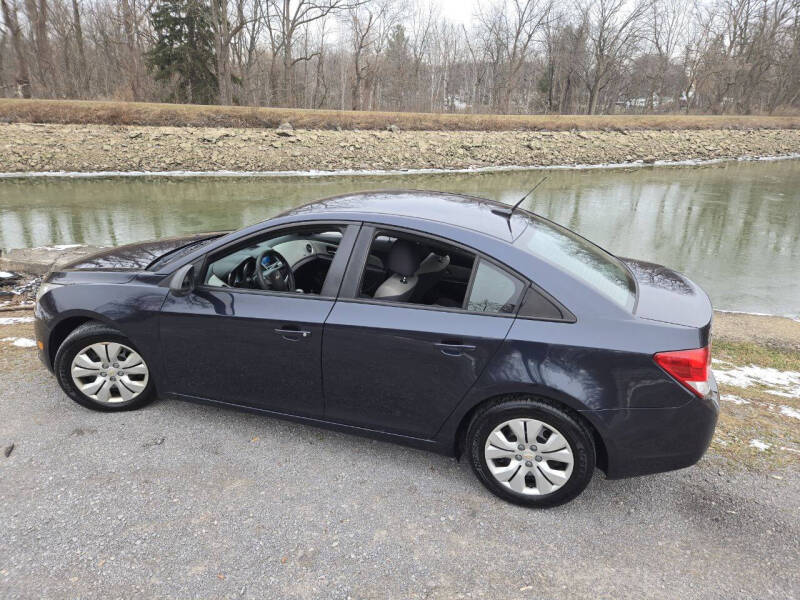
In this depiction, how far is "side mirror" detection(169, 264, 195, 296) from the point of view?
3414mm

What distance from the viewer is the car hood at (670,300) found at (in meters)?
2.83

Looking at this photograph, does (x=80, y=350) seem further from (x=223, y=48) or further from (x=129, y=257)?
(x=223, y=48)

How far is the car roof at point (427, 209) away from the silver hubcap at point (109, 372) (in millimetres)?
1519

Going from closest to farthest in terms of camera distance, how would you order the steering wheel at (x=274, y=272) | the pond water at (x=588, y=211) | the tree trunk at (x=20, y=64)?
the steering wheel at (x=274, y=272) < the pond water at (x=588, y=211) < the tree trunk at (x=20, y=64)

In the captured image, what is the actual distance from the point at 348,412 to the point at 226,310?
987 millimetres

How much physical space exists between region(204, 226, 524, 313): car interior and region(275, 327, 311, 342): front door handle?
328 mm

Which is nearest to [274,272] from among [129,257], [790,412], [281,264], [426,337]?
[281,264]

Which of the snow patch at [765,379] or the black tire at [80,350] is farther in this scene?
the snow patch at [765,379]

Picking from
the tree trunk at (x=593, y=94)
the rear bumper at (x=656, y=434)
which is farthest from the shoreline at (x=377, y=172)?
the tree trunk at (x=593, y=94)

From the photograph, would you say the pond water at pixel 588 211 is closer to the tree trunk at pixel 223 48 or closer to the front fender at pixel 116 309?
the front fender at pixel 116 309

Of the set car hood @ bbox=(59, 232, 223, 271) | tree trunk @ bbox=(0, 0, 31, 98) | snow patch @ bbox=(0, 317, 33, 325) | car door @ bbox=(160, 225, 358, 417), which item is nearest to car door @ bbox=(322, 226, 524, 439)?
car door @ bbox=(160, 225, 358, 417)

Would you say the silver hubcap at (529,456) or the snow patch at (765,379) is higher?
the silver hubcap at (529,456)

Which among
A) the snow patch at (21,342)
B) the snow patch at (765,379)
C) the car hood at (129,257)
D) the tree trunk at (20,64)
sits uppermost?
the tree trunk at (20,64)

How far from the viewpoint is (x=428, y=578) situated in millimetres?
2559
